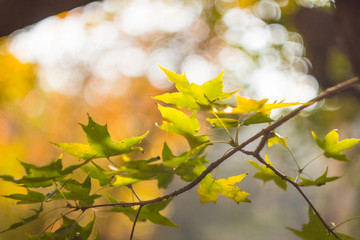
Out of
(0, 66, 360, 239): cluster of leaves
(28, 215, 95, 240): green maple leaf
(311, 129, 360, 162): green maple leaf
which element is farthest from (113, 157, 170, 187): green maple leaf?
(311, 129, 360, 162): green maple leaf

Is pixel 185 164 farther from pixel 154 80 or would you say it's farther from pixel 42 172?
pixel 154 80

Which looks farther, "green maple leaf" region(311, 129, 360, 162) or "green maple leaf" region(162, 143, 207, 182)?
"green maple leaf" region(311, 129, 360, 162)

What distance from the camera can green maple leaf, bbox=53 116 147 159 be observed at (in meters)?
0.36

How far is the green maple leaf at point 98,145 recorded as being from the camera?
36 centimetres

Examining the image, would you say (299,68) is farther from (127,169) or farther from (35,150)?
(35,150)

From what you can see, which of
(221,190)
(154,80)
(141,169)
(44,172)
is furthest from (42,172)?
(154,80)

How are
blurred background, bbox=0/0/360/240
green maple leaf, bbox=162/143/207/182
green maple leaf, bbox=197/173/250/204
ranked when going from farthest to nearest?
blurred background, bbox=0/0/360/240
green maple leaf, bbox=197/173/250/204
green maple leaf, bbox=162/143/207/182

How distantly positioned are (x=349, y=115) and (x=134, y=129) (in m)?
2.61

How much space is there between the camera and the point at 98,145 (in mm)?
365

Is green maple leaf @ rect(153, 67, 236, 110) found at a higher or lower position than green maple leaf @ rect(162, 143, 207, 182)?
higher

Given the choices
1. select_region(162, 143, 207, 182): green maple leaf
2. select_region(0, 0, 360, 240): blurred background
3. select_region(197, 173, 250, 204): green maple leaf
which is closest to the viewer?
select_region(162, 143, 207, 182): green maple leaf

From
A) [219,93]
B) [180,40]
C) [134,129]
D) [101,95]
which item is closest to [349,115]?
[180,40]

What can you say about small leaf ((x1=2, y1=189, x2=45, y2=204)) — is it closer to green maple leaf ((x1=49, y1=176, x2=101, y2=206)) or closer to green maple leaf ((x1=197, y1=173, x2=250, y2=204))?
green maple leaf ((x1=49, y1=176, x2=101, y2=206))

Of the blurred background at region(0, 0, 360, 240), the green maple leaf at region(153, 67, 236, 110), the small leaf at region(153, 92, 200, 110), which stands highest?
the green maple leaf at region(153, 67, 236, 110)
